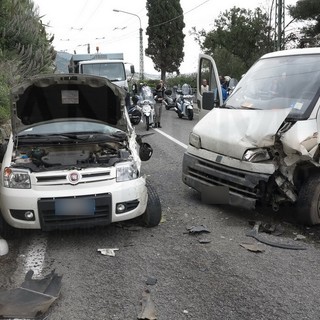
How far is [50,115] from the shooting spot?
20.2ft

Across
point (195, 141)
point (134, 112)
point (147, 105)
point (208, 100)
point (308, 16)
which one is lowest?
point (134, 112)

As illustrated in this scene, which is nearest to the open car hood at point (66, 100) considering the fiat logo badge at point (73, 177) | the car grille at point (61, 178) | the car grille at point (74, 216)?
the car grille at point (61, 178)

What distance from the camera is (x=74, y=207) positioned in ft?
14.7

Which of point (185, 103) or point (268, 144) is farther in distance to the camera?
point (185, 103)

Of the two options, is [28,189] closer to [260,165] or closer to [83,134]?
[83,134]

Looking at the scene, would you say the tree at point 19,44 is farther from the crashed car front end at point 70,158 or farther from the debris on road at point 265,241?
the debris on road at point 265,241

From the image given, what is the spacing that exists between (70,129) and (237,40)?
3829 centimetres

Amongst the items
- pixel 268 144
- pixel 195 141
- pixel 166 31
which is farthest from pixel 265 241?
pixel 166 31

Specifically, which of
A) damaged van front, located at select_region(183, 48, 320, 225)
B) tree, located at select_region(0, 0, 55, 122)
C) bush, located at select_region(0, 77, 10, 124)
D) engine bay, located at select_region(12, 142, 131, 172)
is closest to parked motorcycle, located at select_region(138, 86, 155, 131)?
tree, located at select_region(0, 0, 55, 122)

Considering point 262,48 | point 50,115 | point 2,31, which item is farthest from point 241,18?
point 50,115

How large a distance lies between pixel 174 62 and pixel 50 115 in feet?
160

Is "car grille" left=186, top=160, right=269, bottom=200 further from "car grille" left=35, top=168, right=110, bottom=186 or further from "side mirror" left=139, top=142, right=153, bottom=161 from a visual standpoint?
"car grille" left=35, top=168, right=110, bottom=186

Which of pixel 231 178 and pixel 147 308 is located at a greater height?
pixel 231 178

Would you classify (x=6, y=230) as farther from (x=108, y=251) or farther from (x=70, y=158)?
(x=108, y=251)
